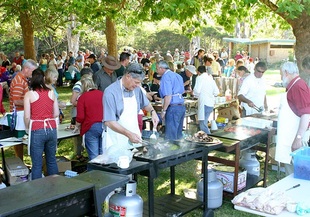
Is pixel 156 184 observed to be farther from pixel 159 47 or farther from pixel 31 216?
pixel 159 47

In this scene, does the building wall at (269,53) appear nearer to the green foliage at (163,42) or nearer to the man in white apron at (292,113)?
the green foliage at (163,42)

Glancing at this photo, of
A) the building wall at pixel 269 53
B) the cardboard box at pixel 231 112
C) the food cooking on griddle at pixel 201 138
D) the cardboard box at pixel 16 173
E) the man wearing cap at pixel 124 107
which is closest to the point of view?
the man wearing cap at pixel 124 107

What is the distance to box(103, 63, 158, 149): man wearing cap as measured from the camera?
386cm

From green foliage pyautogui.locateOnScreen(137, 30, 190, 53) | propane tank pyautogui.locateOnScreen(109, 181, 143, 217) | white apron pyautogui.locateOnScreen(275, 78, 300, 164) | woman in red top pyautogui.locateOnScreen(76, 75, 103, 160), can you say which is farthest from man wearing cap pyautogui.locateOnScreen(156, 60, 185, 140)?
green foliage pyautogui.locateOnScreen(137, 30, 190, 53)

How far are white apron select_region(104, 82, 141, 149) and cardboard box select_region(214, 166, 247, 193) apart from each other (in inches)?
56.8

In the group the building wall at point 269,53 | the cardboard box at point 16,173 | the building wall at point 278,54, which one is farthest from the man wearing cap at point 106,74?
the building wall at point 278,54

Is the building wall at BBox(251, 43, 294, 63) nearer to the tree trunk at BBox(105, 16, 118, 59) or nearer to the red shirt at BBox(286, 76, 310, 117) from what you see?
the tree trunk at BBox(105, 16, 118, 59)

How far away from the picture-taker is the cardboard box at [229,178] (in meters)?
4.99

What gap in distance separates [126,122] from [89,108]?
111cm

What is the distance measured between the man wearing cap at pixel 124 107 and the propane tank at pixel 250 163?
1922 mm

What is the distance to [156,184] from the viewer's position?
5.72 m

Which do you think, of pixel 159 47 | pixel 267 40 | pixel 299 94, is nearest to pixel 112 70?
pixel 299 94

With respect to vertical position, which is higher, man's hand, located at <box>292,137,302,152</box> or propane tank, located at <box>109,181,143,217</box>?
man's hand, located at <box>292,137,302,152</box>

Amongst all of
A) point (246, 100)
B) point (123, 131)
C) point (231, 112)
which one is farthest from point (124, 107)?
point (231, 112)
